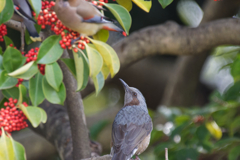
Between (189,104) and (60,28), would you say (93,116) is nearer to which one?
(189,104)

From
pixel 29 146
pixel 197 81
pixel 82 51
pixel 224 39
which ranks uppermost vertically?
pixel 82 51

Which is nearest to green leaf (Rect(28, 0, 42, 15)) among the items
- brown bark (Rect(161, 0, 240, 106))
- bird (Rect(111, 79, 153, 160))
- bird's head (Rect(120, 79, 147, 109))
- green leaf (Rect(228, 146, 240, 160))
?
bird (Rect(111, 79, 153, 160))

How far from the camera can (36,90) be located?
Result: 1.93 m

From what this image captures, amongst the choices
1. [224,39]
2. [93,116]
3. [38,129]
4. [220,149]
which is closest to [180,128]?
[220,149]

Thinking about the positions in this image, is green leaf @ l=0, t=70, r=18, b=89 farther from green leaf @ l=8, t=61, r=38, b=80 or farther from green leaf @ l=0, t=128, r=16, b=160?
green leaf @ l=0, t=128, r=16, b=160

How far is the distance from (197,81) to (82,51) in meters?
3.62

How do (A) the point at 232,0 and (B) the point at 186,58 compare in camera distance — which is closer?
(A) the point at 232,0

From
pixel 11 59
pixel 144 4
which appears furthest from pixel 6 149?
pixel 144 4

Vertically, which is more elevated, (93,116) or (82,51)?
(82,51)

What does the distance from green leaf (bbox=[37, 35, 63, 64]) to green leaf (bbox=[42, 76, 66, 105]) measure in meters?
0.17

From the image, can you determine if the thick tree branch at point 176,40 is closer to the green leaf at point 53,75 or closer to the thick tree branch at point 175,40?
the thick tree branch at point 175,40

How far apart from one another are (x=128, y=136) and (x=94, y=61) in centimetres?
94

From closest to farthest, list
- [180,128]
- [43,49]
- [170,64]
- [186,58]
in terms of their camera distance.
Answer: [43,49] → [180,128] → [186,58] → [170,64]

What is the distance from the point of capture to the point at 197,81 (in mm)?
5242
